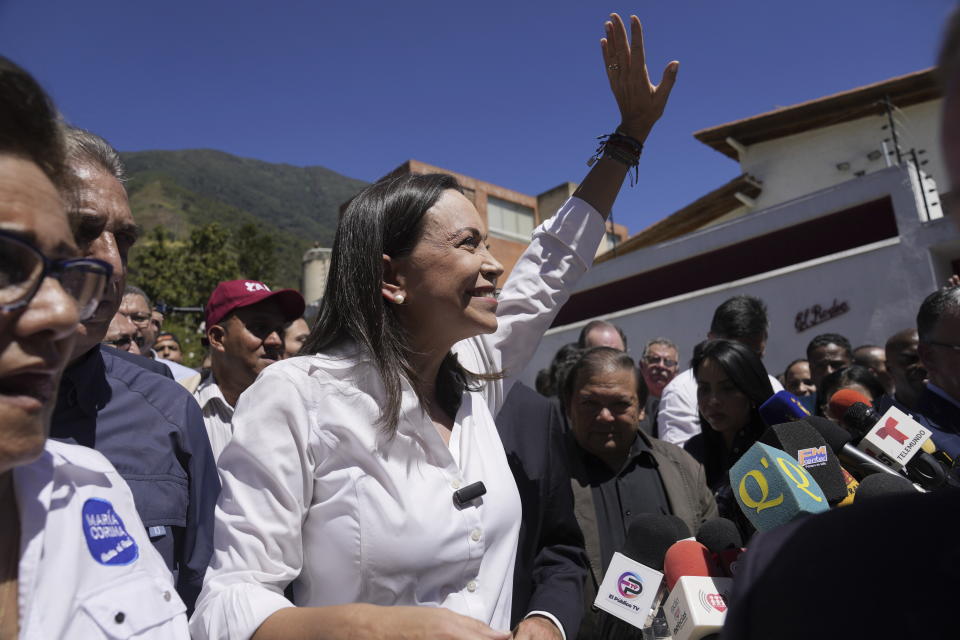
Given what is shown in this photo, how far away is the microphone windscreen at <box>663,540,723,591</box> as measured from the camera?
1915 mm

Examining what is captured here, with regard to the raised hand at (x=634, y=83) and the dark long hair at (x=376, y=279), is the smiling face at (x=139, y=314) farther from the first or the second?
the raised hand at (x=634, y=83)

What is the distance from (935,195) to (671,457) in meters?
13.9

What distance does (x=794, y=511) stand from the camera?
5.35ft

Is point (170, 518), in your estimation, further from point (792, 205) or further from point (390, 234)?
point (792, 205)

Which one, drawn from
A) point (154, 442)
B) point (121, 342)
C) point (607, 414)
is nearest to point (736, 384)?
point (607, 414)

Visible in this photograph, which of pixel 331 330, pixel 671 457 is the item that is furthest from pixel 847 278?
pixel 331 330

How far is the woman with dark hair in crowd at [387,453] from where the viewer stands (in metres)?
1.61

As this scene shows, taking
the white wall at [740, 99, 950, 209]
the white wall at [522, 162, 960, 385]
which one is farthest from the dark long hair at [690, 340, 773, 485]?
the white wall at [740, 99, 950, 209]

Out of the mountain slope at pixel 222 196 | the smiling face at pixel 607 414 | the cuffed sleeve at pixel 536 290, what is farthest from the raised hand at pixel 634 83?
the mountain slope at pixel 222 196

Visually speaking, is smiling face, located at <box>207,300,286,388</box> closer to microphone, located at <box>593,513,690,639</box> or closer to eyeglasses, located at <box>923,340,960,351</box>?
microphone, located at <box>593,513,690,639</box>

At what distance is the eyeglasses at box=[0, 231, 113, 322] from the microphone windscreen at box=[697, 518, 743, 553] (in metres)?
1.58

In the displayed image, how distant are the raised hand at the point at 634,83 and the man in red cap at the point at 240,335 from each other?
2292 mm

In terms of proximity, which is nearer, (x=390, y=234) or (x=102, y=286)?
(x=102, y=286)

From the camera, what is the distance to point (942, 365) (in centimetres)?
335
